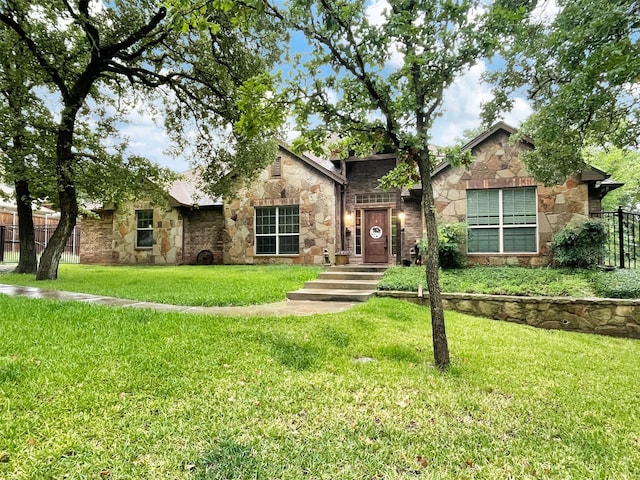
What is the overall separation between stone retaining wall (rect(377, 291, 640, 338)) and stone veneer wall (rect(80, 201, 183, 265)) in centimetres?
1147

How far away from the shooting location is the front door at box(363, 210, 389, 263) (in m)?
13.1

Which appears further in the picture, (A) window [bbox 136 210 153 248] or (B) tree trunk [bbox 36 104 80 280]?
(A) window [bbox 136 210 153 248]

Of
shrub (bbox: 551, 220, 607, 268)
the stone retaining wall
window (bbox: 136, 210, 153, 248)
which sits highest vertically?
window (bbox: 136, 210, 153, 248)

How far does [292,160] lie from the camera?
13.3 metres

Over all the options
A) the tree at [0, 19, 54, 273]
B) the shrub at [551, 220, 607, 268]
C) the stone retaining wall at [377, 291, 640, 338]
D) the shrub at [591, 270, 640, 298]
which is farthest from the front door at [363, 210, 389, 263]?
the tree at [0, 19, 54, 273]

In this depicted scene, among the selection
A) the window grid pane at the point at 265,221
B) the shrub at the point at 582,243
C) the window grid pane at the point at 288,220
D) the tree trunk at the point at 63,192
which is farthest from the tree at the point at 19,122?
the shrub at the point at 582,243

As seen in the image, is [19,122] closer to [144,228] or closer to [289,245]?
[144,228]

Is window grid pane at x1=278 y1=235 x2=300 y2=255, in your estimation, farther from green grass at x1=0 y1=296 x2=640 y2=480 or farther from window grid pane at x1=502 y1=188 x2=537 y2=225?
green grass at x1=0 y1=296 x2=640 y2=480

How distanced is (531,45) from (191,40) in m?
7.91

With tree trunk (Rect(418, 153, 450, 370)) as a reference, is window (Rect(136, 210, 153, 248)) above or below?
above

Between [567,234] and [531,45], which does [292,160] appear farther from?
[567,234]

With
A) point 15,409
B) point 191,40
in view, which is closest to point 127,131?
point 191,40

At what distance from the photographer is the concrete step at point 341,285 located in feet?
27.7

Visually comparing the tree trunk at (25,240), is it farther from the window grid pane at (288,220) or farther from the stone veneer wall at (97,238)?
the window grid pane at (288,220)
